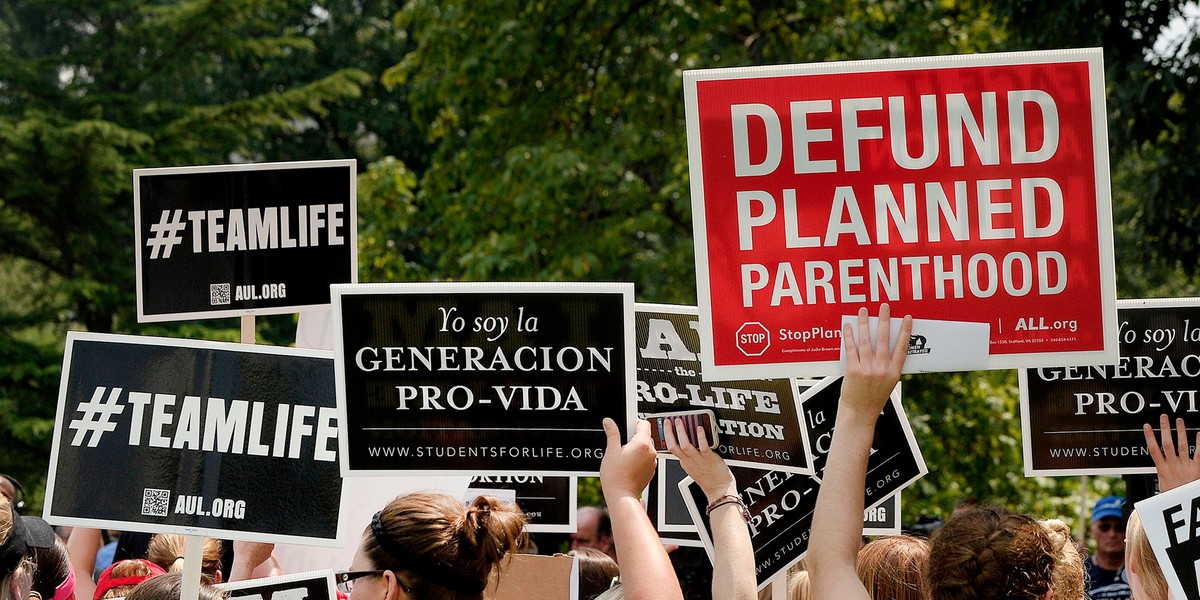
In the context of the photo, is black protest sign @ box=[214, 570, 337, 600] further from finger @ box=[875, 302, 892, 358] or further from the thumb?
finger @ box=[875, 302, 892, 358]

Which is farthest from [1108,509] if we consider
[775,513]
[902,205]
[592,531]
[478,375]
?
[478,375]

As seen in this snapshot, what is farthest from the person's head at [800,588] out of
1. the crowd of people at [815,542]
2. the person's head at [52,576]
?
the person's head at [52,576]

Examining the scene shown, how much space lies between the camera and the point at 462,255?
1242cm

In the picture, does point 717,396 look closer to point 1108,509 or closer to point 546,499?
point 546,499

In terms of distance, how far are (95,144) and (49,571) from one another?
1533cm

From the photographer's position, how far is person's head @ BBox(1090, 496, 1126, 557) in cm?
677

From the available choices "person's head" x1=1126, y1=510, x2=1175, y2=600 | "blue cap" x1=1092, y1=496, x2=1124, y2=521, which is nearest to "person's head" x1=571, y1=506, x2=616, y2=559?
"blue cap" x1=1092, y1=496, x2=1124, y2=521

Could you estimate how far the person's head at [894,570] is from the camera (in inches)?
126

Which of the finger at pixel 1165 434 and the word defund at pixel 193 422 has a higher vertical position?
the word defund at pixel 193 422

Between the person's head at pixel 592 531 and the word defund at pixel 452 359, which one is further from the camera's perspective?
the person's head at pixel 592 531

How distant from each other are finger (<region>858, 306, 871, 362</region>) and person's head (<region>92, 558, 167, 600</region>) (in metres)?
2.36

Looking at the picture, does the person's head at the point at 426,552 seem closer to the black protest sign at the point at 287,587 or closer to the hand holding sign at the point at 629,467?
the hand holding sign at the point at 629,467

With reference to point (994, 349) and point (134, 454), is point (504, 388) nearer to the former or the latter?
point (134, 454)

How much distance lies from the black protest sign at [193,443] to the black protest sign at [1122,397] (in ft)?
7.46
